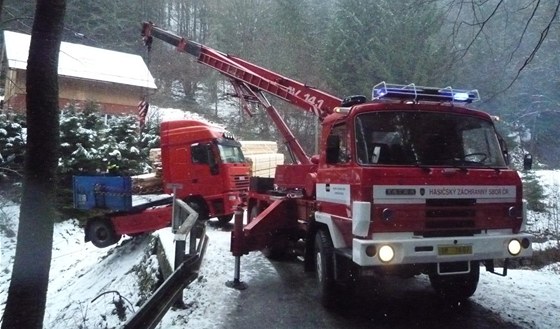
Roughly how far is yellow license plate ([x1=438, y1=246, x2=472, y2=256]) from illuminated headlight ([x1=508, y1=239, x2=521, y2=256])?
58cm

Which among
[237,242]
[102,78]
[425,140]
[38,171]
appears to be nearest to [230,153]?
[237,242]

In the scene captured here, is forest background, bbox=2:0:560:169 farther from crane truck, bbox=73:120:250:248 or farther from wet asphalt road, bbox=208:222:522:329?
crane truck, bbox=73:120:250:248

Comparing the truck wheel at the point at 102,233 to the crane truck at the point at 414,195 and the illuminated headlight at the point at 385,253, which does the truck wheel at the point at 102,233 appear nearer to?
the crane truck at the point at 414,195

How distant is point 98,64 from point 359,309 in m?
29.1

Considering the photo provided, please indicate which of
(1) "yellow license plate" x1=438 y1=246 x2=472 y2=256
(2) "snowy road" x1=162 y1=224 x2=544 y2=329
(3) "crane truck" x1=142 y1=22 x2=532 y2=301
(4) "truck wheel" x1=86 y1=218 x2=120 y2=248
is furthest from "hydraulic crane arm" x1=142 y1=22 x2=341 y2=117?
(4) "truck wheel" x1=86 y1=218 x2=120 y2=248

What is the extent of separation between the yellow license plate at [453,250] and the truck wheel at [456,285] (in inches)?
49.4

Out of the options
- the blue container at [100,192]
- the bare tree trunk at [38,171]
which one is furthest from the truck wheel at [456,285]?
the blue container at [100,192]

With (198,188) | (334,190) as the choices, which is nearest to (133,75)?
(198,188)

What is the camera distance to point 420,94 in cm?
631

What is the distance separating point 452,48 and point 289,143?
4460 millimetres

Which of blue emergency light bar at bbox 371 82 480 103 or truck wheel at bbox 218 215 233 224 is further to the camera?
truck wheel at bbox 218 215 233 224

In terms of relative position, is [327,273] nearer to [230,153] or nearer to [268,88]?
[268,88]

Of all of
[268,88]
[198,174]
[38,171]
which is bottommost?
[198,174]

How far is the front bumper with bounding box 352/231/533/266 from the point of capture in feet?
17.1
